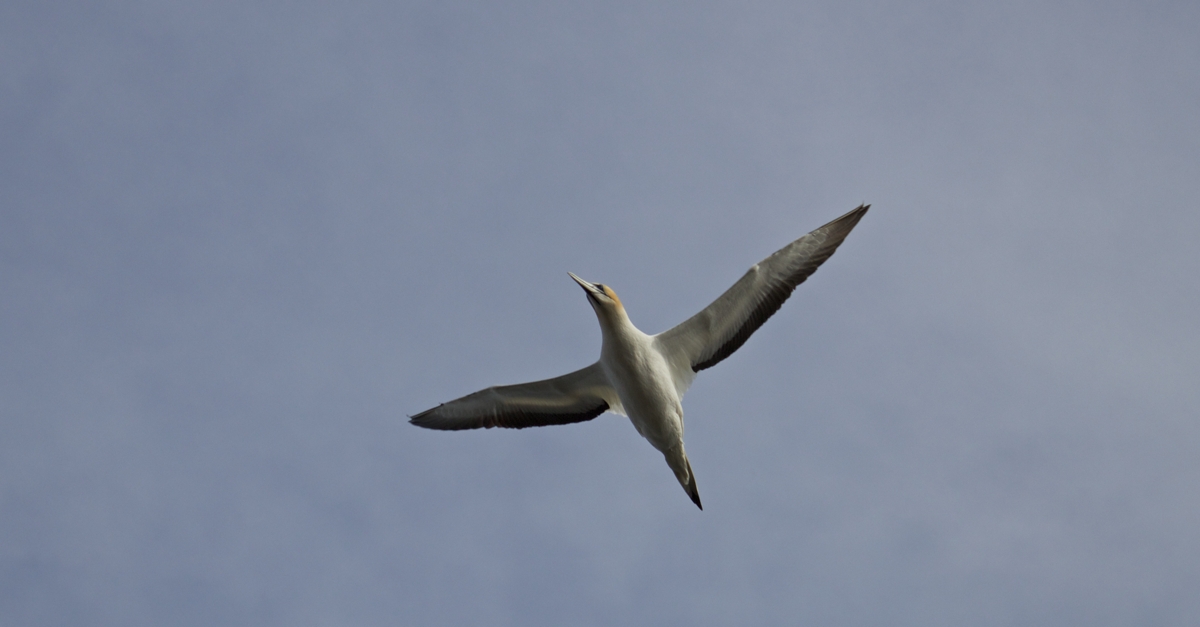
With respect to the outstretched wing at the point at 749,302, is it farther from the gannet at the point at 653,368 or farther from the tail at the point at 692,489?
the tail at the point at 692,489

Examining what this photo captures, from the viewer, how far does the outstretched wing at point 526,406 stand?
18047 mm

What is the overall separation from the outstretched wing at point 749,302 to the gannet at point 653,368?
0.06ft

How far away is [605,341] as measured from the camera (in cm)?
1692

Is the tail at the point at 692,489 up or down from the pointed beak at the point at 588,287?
down

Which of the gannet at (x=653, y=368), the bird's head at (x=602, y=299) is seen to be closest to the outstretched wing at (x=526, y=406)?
the gannet at (x=653, y=368)

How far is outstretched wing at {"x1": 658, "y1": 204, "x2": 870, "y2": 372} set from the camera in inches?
661

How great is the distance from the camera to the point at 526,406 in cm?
1839

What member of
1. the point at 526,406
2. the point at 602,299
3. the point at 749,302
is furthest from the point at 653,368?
the point at 526,406

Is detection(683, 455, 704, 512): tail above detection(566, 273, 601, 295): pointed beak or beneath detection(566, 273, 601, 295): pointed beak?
beneath

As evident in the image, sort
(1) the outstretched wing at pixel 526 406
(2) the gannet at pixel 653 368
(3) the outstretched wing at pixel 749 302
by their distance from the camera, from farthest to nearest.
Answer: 1. (1) the outstretched wing at pixel 526 406
2. (3) the outstretched wing at pixel 749 302
3. (2) the gannet at pixel 653 368

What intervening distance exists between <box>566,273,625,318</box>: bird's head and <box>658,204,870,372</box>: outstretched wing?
105 centimetres

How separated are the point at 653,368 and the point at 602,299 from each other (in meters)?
1.49

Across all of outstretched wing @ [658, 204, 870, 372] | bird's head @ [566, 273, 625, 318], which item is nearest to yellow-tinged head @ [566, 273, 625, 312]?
bird's head @ [566, 273, 625, 318]

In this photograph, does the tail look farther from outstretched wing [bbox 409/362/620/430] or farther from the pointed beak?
the pointed beak
